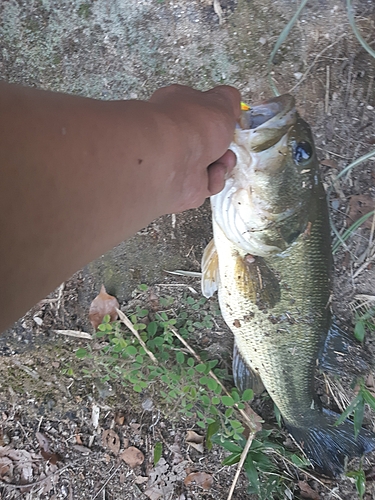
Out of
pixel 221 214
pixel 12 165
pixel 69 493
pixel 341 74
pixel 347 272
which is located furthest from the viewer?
pixel 69 493

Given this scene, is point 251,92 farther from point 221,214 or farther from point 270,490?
point 270,490

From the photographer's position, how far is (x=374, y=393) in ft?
7.63

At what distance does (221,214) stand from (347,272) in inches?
43.1

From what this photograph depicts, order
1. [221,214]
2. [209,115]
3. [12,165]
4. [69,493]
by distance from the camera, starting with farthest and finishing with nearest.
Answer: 1. [69,493]
2. [221,214]
3. [209,115]
4. [12,165]

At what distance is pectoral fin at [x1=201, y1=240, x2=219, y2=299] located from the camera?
76.9 inches

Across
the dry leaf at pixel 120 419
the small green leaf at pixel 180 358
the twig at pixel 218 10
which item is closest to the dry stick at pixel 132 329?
the small green leaf at pixel 180 358

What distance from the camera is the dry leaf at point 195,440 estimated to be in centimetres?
247

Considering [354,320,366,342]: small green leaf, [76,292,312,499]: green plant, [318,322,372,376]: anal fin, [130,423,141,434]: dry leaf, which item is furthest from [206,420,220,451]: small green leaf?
[354,320,366,342]: small green leaf

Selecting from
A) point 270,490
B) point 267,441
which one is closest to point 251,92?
point 267,441

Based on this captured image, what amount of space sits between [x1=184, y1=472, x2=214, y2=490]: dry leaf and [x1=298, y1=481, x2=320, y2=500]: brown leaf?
0.57 meters

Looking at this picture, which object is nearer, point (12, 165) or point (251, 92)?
point (12, 165)

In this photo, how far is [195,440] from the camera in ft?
8.13

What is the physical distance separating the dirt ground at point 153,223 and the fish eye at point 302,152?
712 millimetres

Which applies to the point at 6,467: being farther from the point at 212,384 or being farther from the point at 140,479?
the point at 212,384
